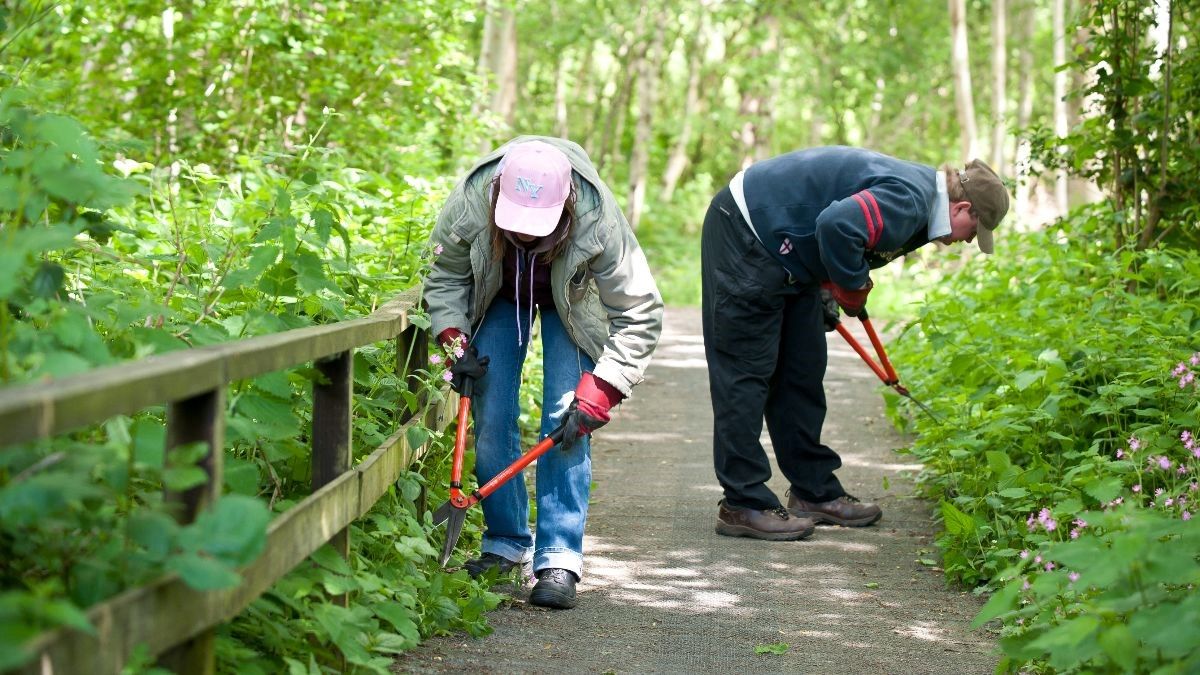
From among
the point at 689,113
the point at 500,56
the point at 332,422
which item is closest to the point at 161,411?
the point at 332,422

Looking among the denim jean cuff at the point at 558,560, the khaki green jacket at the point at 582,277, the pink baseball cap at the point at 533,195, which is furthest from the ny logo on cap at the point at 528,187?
the denim jean cuff at the point at 558,560

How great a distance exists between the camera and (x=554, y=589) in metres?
4.91

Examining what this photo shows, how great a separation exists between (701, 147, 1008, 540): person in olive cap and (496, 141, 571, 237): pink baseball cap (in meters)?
1.50

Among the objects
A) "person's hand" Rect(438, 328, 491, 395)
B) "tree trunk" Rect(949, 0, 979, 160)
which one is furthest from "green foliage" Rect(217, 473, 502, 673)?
"tree trunk" Rect(949, 0, 979, 160)

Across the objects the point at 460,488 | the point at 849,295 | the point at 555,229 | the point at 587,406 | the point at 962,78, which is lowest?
the point at 460,488

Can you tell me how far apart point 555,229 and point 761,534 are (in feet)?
7.12

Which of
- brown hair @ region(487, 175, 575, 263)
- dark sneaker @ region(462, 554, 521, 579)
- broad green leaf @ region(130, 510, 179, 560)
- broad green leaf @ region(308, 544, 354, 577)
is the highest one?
brown hair @ region(487, 175, 575, 263)

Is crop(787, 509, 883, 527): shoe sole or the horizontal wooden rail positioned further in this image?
crop(787, 509, 883, 527): shoe sole

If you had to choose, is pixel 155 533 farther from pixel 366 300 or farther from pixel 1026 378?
pixel 1026 378

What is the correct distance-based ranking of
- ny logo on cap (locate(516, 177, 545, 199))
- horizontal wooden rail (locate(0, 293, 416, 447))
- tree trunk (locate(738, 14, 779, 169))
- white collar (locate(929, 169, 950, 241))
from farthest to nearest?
1. tree trunk (locate(738, 14, 779, 169))
2. white collar (locate(929, 169, 950, 241))
3. ny logo on cap (locate(516, 177, 545, 199))
4. horizontal wooden rail (locate(0, 293, 416, 447))

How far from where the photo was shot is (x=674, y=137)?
1528 inches

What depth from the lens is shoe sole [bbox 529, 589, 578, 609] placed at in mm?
4895

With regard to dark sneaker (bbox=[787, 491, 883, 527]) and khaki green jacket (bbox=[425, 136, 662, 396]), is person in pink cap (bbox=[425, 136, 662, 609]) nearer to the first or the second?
khaki green jacket (bbox=[425, 136, 662, 396])

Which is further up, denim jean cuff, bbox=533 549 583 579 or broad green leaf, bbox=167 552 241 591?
broad green leaf, bbox=167 552 241 591
